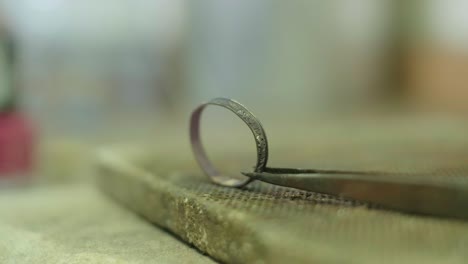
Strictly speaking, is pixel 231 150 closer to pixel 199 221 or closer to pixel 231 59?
pixel 199 221

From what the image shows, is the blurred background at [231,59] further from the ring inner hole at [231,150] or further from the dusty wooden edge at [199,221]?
the dusty wooden edge at [199,221]

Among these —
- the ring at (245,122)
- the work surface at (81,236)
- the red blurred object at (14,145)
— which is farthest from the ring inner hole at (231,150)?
the red blurred object at (14,145)

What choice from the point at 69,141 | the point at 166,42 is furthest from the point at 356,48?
the point at 69,141

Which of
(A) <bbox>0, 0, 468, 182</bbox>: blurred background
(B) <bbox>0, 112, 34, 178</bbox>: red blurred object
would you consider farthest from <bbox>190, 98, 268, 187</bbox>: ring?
(A) <bbox>0, 0, 468, 182</bbox>: blurred background

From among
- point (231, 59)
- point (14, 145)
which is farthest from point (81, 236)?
point (231, 59)

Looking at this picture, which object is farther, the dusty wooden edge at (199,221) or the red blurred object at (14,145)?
the red blurred object at (14,145)

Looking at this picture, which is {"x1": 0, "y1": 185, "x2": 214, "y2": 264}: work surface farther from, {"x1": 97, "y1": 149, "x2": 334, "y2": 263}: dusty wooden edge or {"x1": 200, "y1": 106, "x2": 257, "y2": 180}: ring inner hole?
{"x1": 200, "y1": 106, "x2": 257, "y2": 180}: ring inner hole
